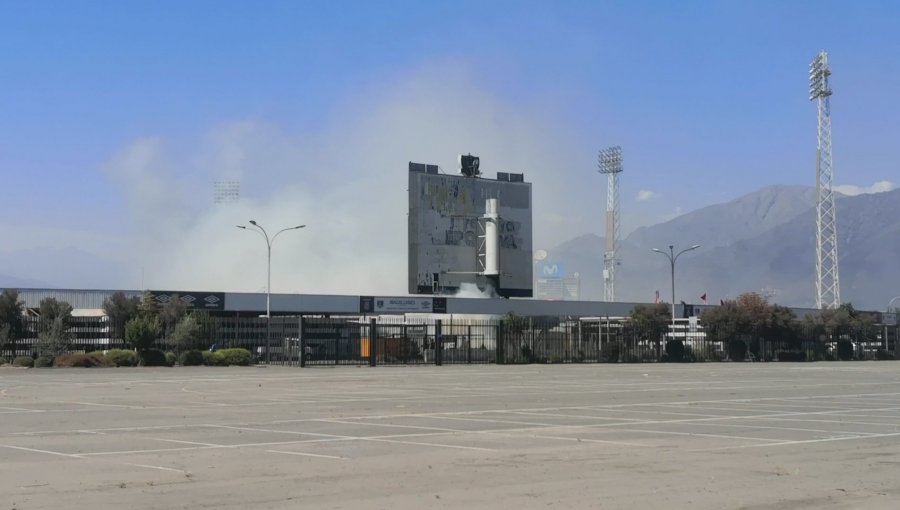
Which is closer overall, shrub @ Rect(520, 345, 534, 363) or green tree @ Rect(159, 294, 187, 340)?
green tree @ Rect(159, 294, 187, 340)

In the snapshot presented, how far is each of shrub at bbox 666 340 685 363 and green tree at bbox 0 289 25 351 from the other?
4512 cm

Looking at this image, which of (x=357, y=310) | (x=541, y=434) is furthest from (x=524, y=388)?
(x=357, y=310)

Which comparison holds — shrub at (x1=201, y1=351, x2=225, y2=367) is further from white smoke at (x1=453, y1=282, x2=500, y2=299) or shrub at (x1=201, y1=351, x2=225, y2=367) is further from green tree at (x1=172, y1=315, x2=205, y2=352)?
white smoke at (x1=453, y1=282, x2=500, y2=299)

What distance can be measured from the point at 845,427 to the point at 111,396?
1817 cm

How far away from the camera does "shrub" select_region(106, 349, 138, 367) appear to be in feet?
170

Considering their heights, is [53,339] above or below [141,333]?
below

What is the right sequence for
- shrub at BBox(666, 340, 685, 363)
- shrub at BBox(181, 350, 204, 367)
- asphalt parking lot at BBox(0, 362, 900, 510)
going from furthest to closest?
shrub at BBox(666, 340, 685, 363) < shrub at BBox(181, 350, 204, 367) < asphalt parking lot at BBox(0, 362, 900, 510)

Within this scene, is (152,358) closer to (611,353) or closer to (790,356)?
(611,353)

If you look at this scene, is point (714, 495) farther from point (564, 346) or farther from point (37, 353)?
point (564, 346)

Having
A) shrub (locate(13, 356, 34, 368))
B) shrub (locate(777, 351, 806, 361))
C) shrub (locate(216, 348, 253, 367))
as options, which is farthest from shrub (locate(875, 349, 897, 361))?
shrub (locate(13, 356, 34, 368))

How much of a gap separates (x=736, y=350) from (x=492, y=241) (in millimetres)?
23398

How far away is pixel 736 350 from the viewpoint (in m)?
79.2

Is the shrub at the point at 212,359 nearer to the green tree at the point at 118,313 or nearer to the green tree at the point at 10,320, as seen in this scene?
the green tree at the point at 118,313

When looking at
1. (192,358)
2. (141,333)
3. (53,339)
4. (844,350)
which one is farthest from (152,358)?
(844,350)
